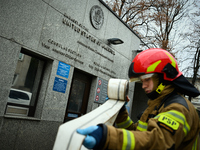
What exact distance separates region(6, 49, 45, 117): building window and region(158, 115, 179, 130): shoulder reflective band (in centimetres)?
395

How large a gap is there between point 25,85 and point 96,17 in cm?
333

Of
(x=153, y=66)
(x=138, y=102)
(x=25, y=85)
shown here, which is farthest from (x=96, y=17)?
(x=138, y=102)

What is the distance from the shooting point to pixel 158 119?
133 centimetres

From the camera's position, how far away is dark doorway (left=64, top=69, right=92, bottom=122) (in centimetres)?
595

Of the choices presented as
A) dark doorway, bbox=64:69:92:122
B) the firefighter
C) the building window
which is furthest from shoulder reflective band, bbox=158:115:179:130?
dark doorway, bbox=64:69:92:122

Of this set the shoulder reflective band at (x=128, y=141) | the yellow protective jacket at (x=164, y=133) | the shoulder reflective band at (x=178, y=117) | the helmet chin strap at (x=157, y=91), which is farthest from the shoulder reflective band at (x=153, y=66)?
the shoulder reflective band at (x=128, y=141)

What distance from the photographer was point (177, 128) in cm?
129

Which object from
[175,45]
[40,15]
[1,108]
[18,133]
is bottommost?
[18,133]

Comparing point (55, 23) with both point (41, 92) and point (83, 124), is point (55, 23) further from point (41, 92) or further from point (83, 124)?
point (83, 124)

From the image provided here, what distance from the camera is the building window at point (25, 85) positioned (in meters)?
4.47

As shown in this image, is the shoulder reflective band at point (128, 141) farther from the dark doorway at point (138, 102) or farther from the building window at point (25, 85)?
the dark doorway at point (138, 102)

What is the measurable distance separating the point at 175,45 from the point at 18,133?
1373 cm

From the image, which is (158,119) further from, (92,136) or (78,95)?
(78,95)

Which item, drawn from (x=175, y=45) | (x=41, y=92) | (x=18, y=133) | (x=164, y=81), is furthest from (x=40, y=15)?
(x=175, y=45)
